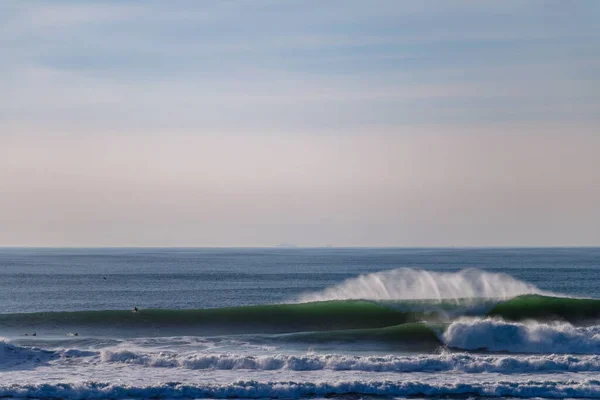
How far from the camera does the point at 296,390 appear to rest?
556 inches

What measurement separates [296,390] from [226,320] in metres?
11.8

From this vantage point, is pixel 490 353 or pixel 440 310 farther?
pixel 440 310

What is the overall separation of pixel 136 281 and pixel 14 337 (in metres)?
33.5

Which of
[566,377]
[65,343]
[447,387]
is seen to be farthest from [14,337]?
[566,377]

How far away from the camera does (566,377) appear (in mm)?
15188

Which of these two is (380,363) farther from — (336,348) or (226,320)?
(226,320)

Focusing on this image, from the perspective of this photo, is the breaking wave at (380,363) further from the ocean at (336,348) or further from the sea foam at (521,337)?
the sea foam at (521,337)

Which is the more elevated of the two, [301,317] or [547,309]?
[547,309]

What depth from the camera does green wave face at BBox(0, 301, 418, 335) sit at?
79.3 feet

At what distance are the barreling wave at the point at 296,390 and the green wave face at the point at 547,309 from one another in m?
10.5

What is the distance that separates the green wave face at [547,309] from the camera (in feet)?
80.5

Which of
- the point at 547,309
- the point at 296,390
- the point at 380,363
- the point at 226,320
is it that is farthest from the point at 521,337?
the point at 226,320

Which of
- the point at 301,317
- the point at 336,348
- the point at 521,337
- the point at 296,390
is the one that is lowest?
the point at 296,390

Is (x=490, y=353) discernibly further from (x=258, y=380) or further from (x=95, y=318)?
(x=95, y=318)
